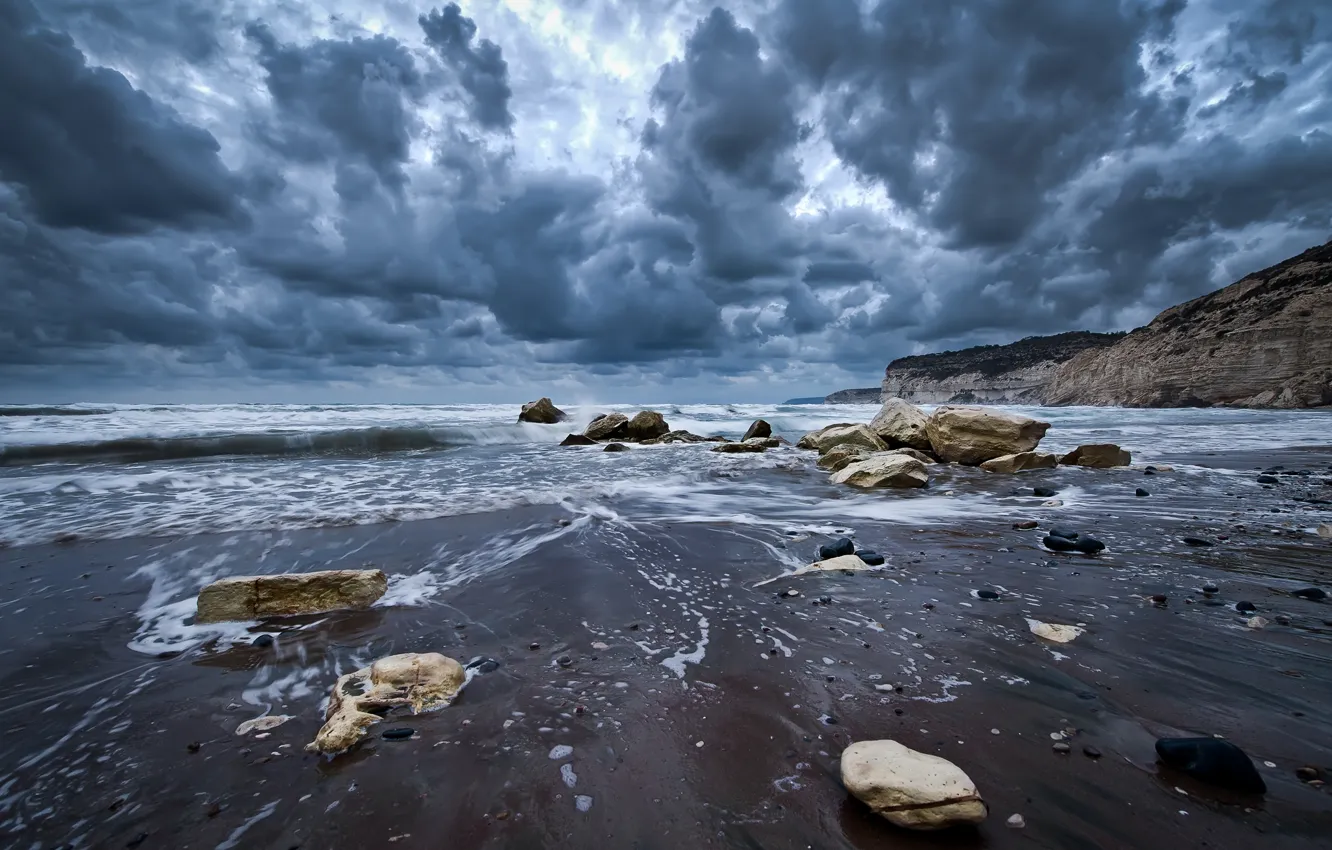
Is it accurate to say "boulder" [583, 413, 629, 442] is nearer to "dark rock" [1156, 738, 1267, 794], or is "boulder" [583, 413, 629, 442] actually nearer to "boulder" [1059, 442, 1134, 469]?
"boulder" [1059, 442, 1134, 469]

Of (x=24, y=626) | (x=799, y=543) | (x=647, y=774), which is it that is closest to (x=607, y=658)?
(x=647, y=774)

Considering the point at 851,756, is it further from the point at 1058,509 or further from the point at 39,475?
the point at 39,475

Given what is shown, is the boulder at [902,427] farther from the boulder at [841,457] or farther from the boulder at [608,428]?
the boulder at [608,428]

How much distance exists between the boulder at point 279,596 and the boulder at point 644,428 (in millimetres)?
17517

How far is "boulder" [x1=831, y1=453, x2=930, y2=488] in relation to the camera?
957cm

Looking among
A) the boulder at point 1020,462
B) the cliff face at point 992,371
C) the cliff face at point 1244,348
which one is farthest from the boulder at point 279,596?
the cliff face at point 992,371

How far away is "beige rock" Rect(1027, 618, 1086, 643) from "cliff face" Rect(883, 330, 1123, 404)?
87679 mm

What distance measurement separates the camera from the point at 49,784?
7.51ft

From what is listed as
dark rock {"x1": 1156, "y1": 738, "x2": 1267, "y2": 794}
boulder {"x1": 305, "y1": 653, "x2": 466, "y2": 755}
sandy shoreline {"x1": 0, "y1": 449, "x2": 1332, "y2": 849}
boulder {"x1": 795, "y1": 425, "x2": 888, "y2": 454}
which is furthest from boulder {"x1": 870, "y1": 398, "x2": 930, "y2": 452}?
boulder {"x1": 305, "y1": 653, "x2": 466, "y2": 755}

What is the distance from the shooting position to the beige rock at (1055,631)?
3309 millimetres

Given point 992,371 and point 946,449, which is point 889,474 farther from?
point 992,371

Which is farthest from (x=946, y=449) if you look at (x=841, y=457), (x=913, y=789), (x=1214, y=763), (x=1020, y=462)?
(x=913, y=789)

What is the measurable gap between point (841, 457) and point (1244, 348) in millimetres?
50438

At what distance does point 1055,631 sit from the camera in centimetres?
338
